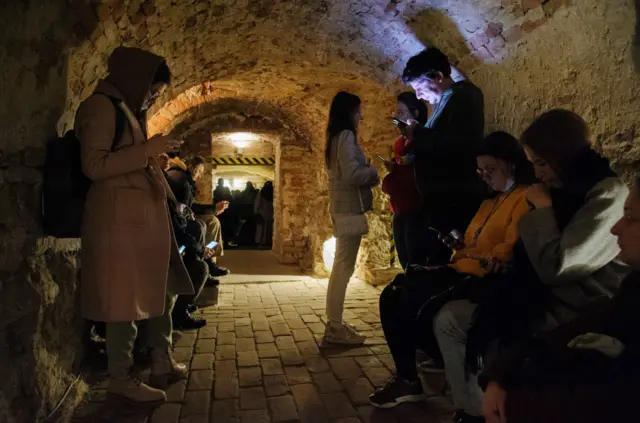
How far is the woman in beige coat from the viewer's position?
2141mm

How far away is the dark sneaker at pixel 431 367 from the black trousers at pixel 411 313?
0.50 m

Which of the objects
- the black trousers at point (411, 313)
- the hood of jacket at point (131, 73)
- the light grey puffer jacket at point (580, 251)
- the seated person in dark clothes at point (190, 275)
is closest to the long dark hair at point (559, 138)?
the light grey puffer jacket at point (580, 251)

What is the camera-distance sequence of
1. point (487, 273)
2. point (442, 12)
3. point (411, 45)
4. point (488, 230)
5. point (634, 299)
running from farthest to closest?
point (411, 45) < point (442, 12) < point (488, 230) < point (487, 273) < point (634, 299)

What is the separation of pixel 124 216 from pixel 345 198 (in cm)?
166

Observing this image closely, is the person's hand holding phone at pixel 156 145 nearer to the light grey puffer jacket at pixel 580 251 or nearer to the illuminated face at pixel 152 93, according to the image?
the illuminated face at pixel 152 93

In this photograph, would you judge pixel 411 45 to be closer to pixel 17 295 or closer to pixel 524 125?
pixel 524 125

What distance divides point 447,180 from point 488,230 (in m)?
0.64

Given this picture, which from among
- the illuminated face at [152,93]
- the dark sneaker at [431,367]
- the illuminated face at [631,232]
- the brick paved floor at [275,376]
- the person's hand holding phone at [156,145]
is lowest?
the brick paved floor at [275,376]

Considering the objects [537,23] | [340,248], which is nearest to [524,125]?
[537,23]

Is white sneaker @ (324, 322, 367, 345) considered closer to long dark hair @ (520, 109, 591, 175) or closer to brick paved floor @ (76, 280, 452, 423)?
brick paved floor @ (76, 280, 452, 423)

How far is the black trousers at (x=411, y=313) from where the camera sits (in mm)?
2330

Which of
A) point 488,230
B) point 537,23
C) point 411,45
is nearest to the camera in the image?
point 488,230

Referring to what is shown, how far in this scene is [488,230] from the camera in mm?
2234

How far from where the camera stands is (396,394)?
2381 millimetres
